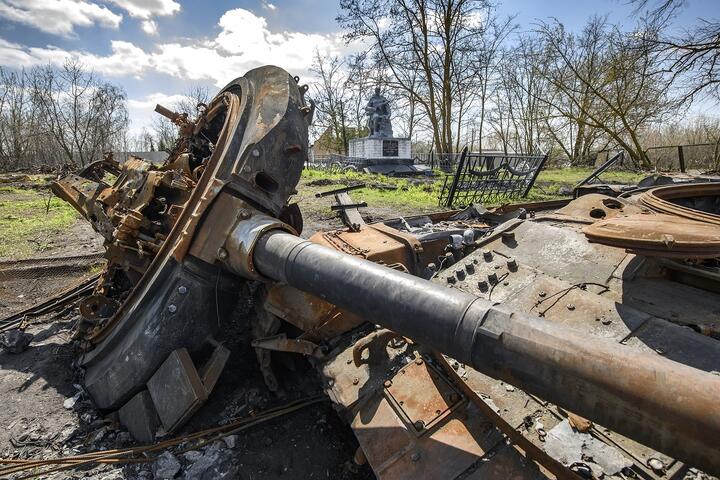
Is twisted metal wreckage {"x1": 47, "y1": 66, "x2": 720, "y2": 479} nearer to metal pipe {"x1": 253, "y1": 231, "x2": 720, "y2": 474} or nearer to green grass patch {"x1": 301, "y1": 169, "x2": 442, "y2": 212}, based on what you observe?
metal pipe {"x1": 253, "y1": 231, "x2": 720, "y2": 474}

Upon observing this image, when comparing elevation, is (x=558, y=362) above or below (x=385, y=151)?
below

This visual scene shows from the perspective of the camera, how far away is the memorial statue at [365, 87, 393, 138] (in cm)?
2766

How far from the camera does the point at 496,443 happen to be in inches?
87.6

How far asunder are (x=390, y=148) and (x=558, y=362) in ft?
87.3

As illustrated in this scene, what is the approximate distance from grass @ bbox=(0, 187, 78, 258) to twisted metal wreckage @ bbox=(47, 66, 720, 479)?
510cm

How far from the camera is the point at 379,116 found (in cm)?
2775

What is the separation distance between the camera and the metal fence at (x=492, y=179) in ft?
40.3

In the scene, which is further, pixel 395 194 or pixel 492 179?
pixel 395 194

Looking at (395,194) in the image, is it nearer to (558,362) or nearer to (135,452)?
(135,452)

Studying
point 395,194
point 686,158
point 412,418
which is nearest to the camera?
point 412,418

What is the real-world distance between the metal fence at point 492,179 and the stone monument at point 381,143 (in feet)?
42.5

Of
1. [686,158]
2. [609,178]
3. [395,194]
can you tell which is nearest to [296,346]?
[395,194]

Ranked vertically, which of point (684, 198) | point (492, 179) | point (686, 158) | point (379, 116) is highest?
point (379, 116)

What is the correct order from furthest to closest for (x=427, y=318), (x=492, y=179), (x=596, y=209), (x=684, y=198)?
(x=492, y=179), (x=684, y=198), (x=596, y=209), (x=427, y=318)
